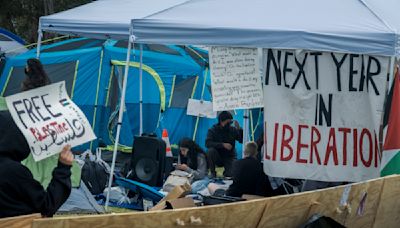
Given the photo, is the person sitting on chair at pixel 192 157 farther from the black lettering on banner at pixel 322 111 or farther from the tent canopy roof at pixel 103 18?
the black lettering on banner at pixel 322 111

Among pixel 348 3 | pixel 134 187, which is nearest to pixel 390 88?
pixel 348 3

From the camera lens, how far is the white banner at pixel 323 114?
23.1 feet

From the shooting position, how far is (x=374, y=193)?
5504mm

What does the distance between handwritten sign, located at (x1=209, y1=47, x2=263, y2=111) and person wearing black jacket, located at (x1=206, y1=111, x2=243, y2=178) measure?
4.10 m

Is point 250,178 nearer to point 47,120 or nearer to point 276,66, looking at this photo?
point 276,66

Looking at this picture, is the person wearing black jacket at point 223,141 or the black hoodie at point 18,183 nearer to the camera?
the black hoodie at point 18,183

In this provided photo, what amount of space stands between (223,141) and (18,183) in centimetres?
823

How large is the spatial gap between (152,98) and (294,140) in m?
6.26

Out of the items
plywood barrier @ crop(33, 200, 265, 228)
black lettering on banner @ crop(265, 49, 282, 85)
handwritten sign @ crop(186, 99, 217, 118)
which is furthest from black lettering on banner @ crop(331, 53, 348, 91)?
handwritten sign @ crop(186, 99, 217, 118)

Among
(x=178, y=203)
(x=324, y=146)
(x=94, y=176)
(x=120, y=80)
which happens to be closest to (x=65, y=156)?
(x=178, y=203)

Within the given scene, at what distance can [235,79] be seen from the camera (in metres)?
7.59

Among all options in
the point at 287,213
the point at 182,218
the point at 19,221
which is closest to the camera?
the point at 19,221

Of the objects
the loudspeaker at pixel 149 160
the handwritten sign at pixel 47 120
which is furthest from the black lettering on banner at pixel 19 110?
the loudspeaker at pixel 149 160

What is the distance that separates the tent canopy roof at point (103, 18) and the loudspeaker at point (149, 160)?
149cm
